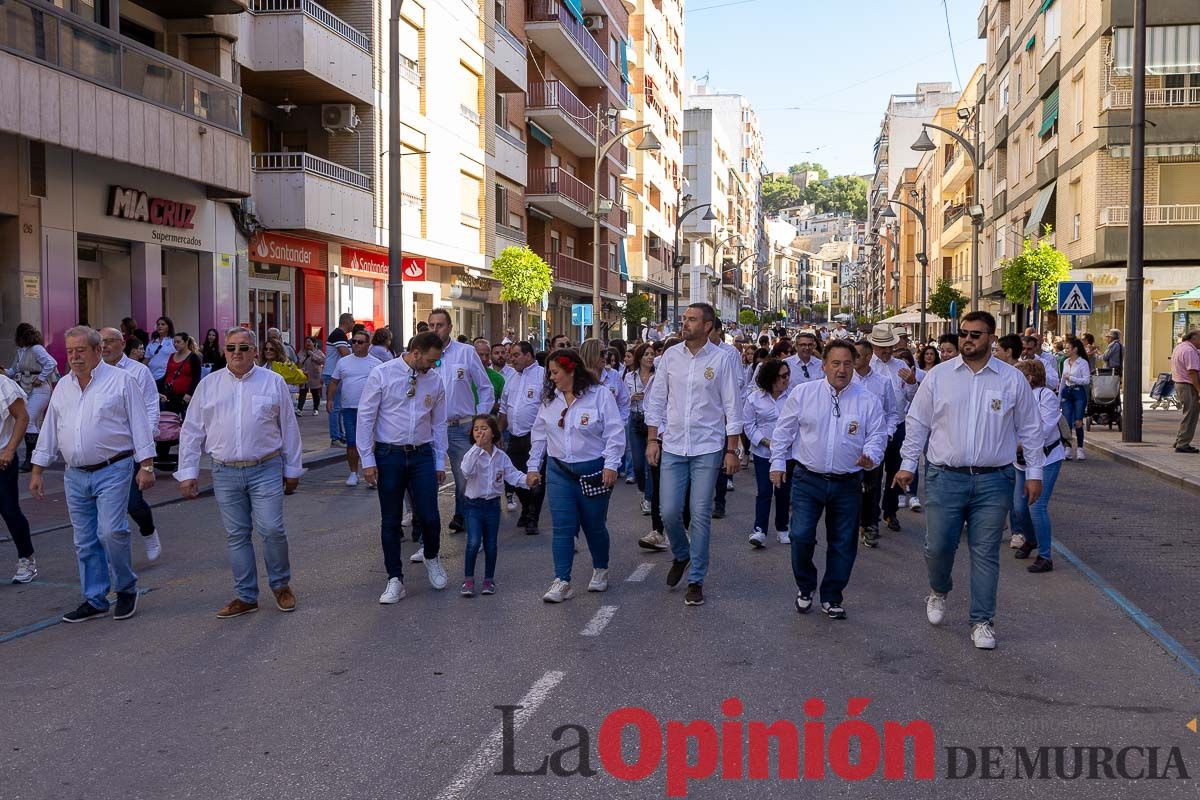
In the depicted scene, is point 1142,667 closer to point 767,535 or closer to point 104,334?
point 767,535

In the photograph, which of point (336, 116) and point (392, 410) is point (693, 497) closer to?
point (392, 410)

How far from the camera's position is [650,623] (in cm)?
670

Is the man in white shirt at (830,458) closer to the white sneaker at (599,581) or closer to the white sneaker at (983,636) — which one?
the white sneaker at (983,636)

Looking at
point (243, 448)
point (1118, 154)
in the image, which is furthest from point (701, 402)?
point (1118, 154)

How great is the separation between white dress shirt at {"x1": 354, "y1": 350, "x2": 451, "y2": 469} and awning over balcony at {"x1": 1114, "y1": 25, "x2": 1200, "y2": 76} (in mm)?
27659

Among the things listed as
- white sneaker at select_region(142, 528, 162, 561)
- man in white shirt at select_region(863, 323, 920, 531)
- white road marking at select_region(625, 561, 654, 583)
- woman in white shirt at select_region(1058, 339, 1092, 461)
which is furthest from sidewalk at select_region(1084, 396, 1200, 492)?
white sneaker at select_region(142, 528, 162, 561)

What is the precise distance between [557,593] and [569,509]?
537mm

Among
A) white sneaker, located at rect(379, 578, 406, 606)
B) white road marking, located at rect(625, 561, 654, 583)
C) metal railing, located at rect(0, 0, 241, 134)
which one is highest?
metal railing, located at rect(0, 0, 241, 134)

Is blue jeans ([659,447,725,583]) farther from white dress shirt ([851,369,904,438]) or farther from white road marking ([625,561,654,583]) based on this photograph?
white dress shirt ([851,369,904,438])

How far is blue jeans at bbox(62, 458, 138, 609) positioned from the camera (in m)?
6.81

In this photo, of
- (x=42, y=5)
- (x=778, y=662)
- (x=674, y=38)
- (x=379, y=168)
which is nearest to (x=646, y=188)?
(x=674, y=38)

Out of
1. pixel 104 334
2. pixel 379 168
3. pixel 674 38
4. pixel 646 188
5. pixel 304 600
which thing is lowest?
pixel 304 600

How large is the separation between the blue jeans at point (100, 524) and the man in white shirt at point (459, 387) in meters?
2.89

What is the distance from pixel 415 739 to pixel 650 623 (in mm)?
2269
